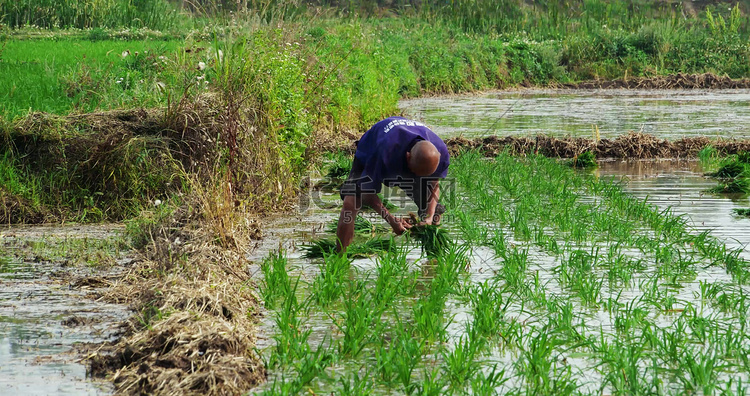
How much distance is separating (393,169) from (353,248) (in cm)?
85

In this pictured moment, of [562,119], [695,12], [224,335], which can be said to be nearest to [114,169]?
[224,335]

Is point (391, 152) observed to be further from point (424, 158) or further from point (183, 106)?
point (183, 106)

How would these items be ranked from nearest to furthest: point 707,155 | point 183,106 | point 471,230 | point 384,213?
point 384,213
point 471,230
point 183,106
point 707,155

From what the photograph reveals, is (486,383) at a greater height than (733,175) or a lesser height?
greater

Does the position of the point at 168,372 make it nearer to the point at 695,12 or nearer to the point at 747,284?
the point at 747,284

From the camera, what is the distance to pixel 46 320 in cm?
549

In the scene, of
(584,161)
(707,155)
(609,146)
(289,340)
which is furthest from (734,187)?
(289,340)

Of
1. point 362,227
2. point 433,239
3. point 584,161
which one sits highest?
point 433,239

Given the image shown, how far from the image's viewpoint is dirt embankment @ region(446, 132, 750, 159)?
13.3 metres

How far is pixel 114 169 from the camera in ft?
28.7

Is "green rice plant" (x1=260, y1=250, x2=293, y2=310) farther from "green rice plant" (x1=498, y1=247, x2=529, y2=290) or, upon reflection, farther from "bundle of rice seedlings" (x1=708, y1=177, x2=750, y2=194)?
"bundle of rice seedlings" (x1=708, y1=177, x2=750, y2=194)

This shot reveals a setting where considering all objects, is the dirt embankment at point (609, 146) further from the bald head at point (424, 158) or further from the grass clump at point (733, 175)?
the bald head at point (424, 158)

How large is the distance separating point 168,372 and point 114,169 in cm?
488

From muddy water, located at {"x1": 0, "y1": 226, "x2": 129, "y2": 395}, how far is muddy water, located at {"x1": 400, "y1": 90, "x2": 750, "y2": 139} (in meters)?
→ 9.06
